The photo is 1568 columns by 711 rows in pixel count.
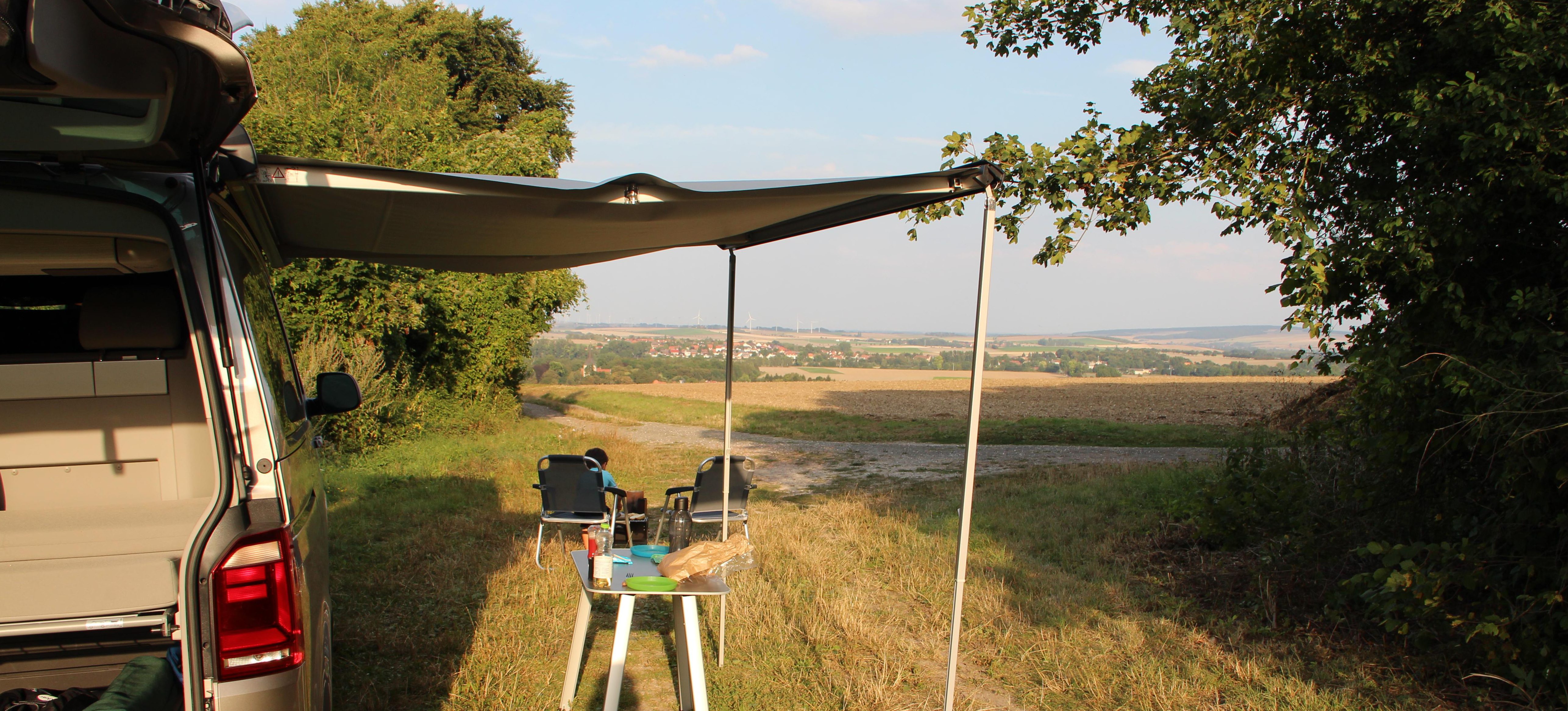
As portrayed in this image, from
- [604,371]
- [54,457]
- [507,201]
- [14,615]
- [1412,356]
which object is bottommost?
[604,371]

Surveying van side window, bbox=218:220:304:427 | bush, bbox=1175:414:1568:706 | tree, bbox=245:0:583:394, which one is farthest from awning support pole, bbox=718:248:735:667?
tree, bbox=245:0:583:394

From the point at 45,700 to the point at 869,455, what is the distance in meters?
15.5

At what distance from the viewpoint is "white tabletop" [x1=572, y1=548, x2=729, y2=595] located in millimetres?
3521

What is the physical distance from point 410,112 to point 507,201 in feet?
50.6

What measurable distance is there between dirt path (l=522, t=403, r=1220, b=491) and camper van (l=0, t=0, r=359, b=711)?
9.42 meters

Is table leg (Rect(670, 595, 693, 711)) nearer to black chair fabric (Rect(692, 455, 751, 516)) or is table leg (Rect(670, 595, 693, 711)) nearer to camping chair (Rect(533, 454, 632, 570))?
black chair fabric (Rect(692, 455, 751, 516))

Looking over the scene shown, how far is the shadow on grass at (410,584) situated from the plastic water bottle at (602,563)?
89 centimetres

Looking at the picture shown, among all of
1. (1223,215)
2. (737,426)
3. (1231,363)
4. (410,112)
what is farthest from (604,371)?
(1223,215)

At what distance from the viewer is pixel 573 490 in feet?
21.2

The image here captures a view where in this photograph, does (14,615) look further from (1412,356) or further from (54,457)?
(1412,356)

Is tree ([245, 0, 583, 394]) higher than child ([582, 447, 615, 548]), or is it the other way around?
tree ([245, 0, 583, 394])

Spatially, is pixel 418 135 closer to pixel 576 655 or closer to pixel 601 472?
pixel 601 472

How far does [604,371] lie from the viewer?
47656 mm

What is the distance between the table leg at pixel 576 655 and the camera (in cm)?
378
